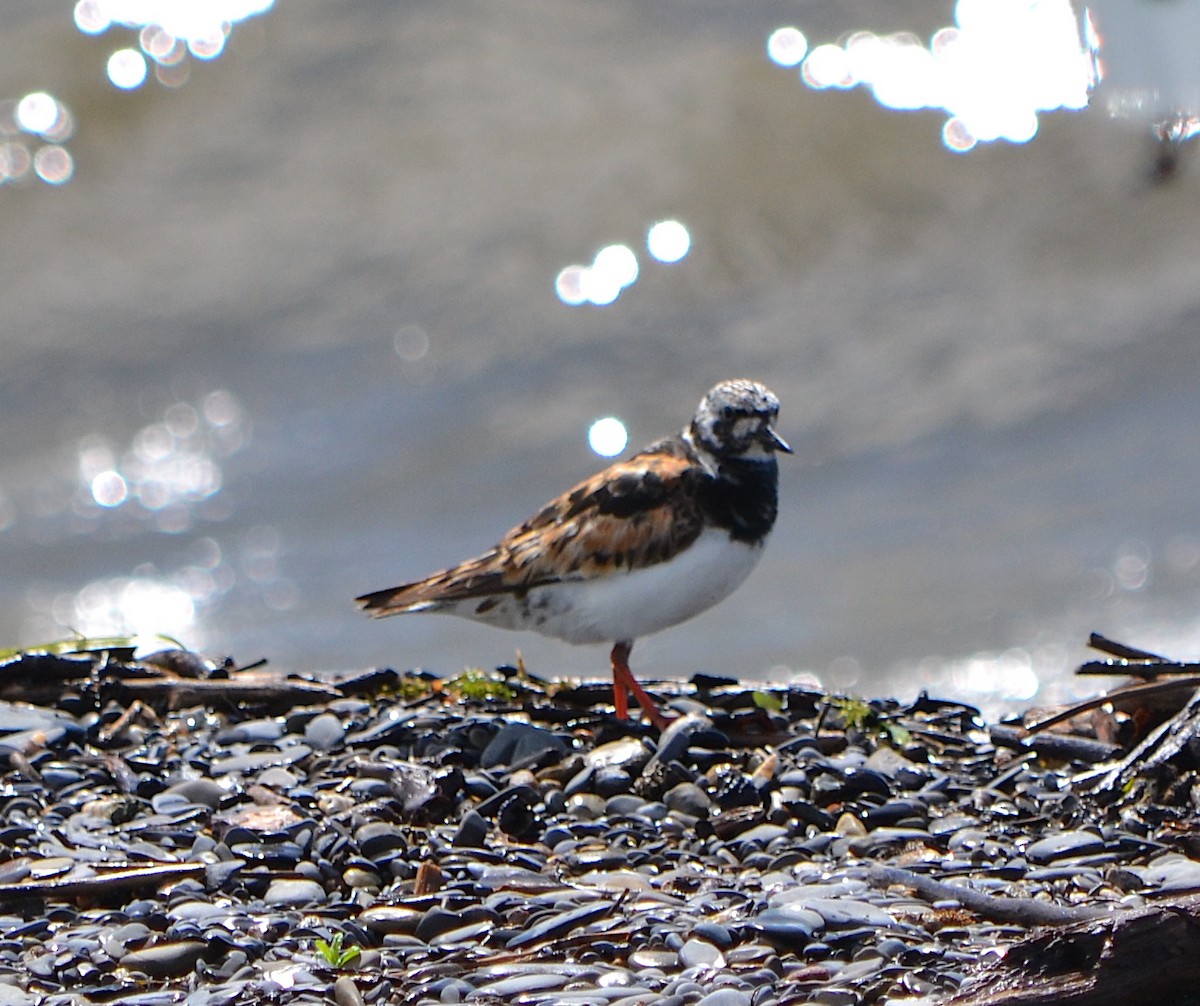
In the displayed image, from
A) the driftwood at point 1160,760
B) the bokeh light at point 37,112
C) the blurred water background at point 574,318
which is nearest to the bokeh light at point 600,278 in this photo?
the blurred water background at point 574,318

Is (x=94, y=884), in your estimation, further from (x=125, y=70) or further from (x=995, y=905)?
(x=125, y=70)

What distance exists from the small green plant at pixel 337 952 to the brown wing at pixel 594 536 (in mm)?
1935

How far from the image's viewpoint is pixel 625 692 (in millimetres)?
4945

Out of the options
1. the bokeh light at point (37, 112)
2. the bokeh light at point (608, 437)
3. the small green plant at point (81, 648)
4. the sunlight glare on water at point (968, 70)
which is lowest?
the small green plant at point (81, 648)

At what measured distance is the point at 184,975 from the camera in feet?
10.7

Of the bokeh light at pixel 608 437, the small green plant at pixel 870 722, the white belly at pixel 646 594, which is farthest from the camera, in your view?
the bokeh light at pixel 608 437

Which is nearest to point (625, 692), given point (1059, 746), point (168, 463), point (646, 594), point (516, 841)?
point (646, 594)

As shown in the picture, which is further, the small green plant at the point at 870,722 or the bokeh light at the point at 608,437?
the bokeh light at the point at 608,437

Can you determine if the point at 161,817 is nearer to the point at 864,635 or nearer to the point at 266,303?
the point at 864,635

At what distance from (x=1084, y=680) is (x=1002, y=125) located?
19.4 ft

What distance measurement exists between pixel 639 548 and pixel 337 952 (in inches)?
79.3

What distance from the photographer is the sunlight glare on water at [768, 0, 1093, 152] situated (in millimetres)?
12234

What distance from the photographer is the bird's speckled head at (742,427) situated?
5.24m

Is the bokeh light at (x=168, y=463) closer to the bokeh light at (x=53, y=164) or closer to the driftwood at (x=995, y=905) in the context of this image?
the bokeh light at (x=53, y=164)
